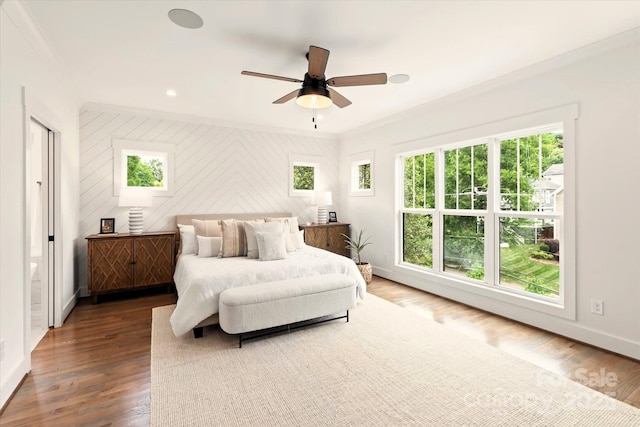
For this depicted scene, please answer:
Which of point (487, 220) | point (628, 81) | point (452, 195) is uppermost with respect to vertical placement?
point (628, 81)

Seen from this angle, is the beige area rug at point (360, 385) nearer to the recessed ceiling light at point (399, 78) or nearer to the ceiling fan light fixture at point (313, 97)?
the ceiling fan light fixture at point (313, 97)

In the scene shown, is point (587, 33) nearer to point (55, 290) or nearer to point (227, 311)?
point (227, 311)

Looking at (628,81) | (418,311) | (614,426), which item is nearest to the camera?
(614,426)

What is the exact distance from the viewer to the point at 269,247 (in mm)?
3732

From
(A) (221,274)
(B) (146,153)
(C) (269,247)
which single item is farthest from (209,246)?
(B) (146,153)

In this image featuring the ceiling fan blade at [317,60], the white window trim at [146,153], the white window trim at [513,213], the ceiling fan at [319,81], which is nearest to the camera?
the ceiling fan blade at [317,60]

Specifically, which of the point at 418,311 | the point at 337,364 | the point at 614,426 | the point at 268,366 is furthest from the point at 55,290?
the point at 614,426

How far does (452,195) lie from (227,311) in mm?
3286

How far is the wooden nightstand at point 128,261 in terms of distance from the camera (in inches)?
156

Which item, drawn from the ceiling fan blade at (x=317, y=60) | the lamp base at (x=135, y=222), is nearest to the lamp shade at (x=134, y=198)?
the lamp base at (x=135, y=222)

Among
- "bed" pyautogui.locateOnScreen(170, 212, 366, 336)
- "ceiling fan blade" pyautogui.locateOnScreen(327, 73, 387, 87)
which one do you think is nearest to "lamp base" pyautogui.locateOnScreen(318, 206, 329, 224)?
"bed" pyautogui.locateOnScreen(170, 212, 366, 336)

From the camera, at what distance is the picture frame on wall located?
4.31 meters

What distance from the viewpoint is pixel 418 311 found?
367 cm

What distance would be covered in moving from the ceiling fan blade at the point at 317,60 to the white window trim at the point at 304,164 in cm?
317
